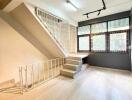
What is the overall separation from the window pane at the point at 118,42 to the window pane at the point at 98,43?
0.41 meters

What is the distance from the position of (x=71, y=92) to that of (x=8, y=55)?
2.55 meters

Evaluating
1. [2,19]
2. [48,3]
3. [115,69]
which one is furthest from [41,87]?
[115,69]

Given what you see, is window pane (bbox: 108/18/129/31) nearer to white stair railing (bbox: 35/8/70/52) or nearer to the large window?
the large window

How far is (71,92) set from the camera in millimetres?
2611

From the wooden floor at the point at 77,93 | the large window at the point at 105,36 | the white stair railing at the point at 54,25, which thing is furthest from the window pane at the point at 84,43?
the wooden floor at the point at 77,93

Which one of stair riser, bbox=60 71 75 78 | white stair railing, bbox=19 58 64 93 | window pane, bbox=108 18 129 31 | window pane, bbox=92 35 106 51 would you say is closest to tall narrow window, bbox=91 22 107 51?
window pane, bbox=92 35 106 51

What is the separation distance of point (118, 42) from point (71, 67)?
267 cm

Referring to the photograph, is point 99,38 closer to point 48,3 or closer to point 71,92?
point 48,3

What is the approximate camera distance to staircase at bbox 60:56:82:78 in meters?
3.80

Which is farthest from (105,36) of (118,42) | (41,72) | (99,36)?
(41,72)

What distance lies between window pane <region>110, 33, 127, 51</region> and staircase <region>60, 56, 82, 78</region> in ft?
6.33

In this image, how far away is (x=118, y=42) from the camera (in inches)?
181

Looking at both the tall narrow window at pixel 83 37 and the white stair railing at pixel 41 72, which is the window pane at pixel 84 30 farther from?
the white stair railing at pixel 41 72

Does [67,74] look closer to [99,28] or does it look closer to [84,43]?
[84,43]
